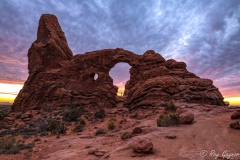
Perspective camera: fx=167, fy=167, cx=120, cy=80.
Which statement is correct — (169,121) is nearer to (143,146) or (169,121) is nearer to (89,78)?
(143,146)

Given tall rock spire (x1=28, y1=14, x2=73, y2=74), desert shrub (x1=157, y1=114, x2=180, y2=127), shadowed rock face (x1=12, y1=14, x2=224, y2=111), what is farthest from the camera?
tall rock spire (x1=28, y1=14, x2=73, y2=74)

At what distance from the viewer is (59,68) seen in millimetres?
32844

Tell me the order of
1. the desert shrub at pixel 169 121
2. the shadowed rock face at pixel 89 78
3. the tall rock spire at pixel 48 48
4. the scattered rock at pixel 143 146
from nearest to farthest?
the scattered rock at pixel 143 146
the desert shrub at pixel 169 121
the shadowed rock face at pixel 89 78
the tall rock spire at pixel 48 48

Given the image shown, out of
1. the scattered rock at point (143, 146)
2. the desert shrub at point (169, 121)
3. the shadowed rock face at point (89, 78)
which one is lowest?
the scattered rock at point (143, 146)

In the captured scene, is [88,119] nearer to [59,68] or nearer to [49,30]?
[59,68]

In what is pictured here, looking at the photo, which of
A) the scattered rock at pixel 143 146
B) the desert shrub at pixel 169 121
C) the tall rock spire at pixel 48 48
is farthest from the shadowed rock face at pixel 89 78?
the scattered rock at pixel 143 146

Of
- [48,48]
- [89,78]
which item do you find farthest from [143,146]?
[48,48]

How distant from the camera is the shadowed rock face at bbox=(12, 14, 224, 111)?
25812 mm

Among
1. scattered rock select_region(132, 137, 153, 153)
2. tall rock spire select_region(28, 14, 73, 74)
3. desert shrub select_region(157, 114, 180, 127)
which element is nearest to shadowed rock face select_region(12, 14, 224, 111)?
tall rock spire select_region(28, 14, 73, 74)

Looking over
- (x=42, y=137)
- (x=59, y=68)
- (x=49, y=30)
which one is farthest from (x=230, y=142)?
(x=49, y=30)

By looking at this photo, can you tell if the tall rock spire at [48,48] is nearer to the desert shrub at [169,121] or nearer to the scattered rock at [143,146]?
the desert shrub at [169,121]

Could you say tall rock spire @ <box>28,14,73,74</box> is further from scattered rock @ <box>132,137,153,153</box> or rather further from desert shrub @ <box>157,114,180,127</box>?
scattered rock @ <box>132,137,153,153</box>

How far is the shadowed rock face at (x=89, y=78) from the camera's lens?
25.8 meters

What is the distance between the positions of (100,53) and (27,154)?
983 inches
